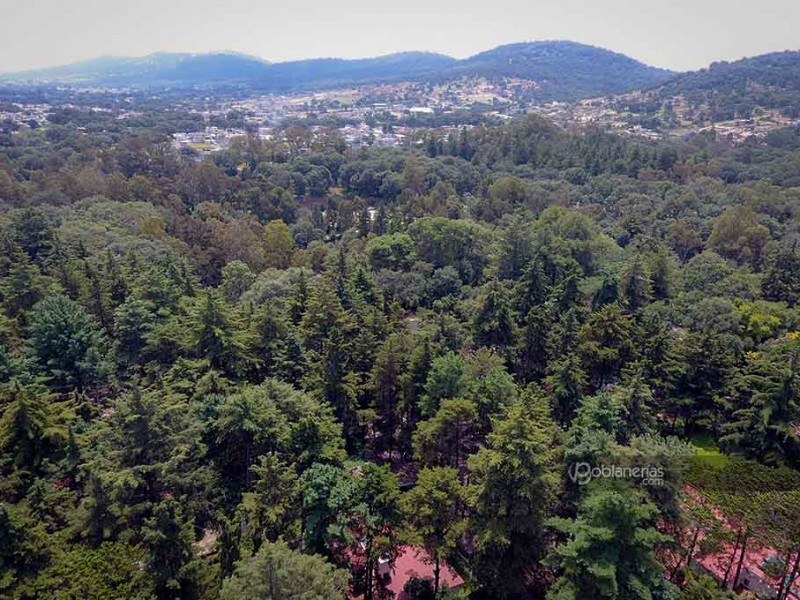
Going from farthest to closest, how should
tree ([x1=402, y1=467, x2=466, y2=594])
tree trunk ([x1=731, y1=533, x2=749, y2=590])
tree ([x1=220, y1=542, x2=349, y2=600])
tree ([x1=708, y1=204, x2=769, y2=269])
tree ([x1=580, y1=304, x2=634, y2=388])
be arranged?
tree ([x1=708, y1=204, x2=769, y2=269]) < tree ([x1=580, y1=304, x2=634, y2=388]) < tree trunk ([x1=731, y1=533, x2=749, y2=590]) < tree ([x1=402, y1=467, x2=466, y2=594]) < tree ([x1=220, y1=542, x2=349, y2=600])

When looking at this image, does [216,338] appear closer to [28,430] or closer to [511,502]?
[28,430]

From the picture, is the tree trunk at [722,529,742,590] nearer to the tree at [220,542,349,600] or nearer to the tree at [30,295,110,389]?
the tree at [220,542,349,600]

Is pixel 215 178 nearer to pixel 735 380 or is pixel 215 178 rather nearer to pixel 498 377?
pixel 498 377

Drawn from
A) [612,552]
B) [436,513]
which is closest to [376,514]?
[436,513]

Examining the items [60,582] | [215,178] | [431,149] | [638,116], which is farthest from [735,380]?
[638,116]

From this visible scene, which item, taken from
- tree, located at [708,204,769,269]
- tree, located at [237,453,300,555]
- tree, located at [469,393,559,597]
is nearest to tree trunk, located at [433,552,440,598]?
tree, located at [469,393,559,597]

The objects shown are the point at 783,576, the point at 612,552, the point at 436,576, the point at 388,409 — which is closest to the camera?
the point at 612,552
